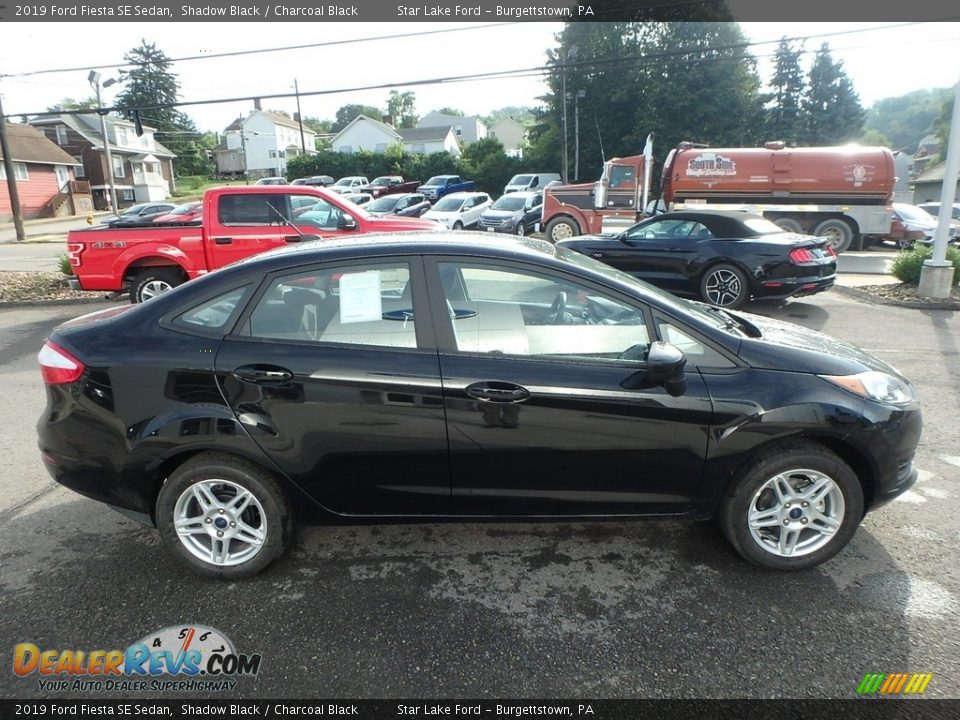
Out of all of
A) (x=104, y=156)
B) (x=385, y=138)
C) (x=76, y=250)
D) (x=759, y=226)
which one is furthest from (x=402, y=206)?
(x=385, y=138)

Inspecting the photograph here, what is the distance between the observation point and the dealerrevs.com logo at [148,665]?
2.36 metres

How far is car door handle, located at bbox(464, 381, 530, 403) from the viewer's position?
272 cm

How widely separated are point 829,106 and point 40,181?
58.3 metres

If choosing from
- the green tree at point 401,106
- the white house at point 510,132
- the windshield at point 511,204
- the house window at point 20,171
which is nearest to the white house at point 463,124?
the white house at point 510,132

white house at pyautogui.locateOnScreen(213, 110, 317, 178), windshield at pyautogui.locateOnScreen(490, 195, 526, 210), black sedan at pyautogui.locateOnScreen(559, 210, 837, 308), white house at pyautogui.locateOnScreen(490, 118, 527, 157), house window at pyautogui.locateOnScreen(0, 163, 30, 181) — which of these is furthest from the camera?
white house at pyautogui.locateOnScreen(490, 118, 527, 157)

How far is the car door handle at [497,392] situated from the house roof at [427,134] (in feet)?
228

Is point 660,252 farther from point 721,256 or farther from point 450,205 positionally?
point 450,205

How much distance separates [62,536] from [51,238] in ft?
99.8

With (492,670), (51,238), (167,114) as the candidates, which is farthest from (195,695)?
(167,114)

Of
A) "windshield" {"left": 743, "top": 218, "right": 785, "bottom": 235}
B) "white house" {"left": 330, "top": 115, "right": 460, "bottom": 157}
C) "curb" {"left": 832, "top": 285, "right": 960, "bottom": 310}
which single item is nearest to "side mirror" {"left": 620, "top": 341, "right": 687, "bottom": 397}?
"windshield" {"left": 743, "top": 218, "right": 785, "bottom": 235}

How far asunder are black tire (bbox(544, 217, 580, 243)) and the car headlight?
15088 millimetres

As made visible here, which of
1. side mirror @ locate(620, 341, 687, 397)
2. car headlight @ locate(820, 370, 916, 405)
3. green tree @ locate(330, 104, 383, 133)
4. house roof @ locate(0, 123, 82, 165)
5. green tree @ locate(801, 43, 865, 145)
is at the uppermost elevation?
green tree @ locate(330, 104, 383, 133)

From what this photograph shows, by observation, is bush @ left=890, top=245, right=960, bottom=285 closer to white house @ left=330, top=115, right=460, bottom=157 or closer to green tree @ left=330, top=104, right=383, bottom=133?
white house @ left=330, top=115, right=460, bottom=157

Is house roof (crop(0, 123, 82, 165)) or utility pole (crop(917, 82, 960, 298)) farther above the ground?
house roof (crop(0, 123, 82, 165))
